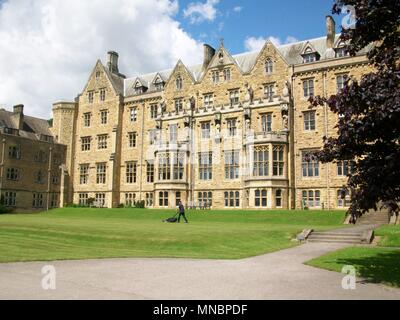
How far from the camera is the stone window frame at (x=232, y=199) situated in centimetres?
4288

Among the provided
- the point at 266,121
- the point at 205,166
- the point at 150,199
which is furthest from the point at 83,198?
the point at 266,121

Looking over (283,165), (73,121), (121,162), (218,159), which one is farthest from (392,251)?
(73,121)

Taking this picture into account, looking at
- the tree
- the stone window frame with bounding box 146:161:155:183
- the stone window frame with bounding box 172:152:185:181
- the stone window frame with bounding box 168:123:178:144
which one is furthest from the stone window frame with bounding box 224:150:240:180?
the tree

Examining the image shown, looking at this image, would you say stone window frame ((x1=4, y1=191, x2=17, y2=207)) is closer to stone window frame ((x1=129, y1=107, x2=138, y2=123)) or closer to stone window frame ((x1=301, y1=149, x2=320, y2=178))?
stone window frame ((x1=129, y1=107, x2=138, y2=123))

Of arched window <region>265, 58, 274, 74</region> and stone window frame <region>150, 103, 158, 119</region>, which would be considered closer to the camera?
arched window <region>265, 58, 274, 74</region>

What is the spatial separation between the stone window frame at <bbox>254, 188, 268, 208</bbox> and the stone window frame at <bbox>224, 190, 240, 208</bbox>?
3265mm

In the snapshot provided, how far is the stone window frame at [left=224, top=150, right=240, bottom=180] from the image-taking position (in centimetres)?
4312

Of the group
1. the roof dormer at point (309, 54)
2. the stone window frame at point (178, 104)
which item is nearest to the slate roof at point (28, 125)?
the stone window frame at point (178, 104)

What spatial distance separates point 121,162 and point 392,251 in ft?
133

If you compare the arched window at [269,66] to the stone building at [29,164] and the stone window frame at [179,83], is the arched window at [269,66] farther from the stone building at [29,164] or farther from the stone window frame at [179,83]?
the stone building at [29,164]

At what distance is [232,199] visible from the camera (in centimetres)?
4325

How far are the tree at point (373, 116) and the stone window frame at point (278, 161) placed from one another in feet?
94.5

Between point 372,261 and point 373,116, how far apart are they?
6.30 m
